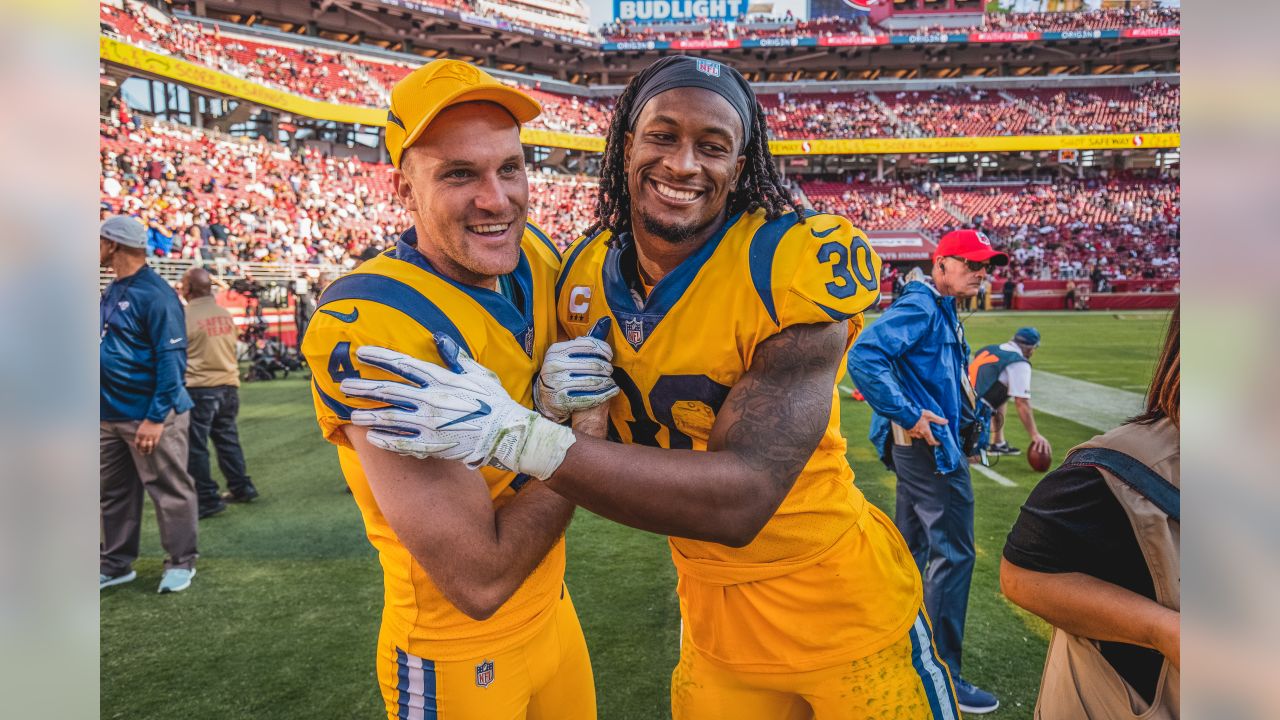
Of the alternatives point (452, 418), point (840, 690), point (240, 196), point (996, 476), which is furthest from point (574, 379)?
point (240, 196)

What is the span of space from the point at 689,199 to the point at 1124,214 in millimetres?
44196

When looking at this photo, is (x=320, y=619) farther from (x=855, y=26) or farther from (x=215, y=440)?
(x=855, y=26)

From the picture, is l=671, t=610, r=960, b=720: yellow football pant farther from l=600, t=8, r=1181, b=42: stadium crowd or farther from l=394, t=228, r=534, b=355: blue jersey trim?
l=600, t=8, r=1181, b=42: stadium crowd

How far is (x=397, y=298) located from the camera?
5.85 feet

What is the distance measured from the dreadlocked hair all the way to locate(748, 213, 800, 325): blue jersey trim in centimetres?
5

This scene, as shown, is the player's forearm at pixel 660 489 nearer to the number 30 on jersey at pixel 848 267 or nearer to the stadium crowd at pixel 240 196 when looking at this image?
the number 30 on jersey at pixel 848 267

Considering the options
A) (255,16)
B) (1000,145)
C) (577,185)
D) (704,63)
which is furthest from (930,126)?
(704,63)

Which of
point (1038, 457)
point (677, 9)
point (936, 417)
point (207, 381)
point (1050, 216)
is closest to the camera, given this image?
point (936, 417)

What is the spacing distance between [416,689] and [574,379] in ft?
3.00

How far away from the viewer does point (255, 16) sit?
117 ft

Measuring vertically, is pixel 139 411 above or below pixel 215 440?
above

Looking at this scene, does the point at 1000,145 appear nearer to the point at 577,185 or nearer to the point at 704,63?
the point at 577,185

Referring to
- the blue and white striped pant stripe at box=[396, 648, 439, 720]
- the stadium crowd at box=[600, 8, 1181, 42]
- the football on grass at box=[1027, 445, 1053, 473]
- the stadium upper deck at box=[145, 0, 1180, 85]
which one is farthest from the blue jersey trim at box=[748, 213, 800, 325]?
the stadium crowd at box=[600, 8, 1181, 42]
